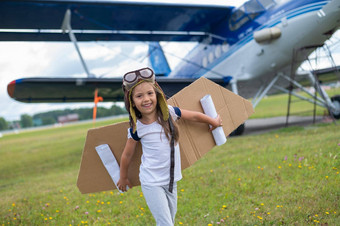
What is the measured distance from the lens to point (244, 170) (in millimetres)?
3645

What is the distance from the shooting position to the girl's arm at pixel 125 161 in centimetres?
178

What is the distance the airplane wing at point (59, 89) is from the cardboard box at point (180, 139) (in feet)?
15.7

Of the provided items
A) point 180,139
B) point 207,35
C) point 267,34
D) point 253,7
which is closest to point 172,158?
point 180,139

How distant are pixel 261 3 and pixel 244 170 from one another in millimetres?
4094

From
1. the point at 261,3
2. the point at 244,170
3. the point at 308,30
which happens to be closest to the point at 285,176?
the point at 244,170

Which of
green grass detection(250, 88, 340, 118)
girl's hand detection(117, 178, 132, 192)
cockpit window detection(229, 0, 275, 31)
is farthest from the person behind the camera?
green grass detection(250, 88, 340, 118)

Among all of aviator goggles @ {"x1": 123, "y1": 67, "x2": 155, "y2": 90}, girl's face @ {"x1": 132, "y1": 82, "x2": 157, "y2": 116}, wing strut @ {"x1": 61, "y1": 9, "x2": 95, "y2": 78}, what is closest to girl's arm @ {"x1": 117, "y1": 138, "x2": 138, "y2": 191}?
girl's face @ {"x1": 132, "y1": 82, "x2": 157, "y2": 116}

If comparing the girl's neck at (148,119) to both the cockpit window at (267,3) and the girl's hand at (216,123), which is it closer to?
the girl's hand at (216,123)

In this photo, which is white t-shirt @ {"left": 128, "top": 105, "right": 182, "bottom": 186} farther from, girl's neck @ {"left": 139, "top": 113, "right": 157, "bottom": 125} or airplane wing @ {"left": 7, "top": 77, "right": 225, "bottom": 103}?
airplane wing @ {"left": 7, "top": 77, "right": 225, "bottom": 103}

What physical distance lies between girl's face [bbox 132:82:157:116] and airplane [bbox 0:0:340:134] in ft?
11.5

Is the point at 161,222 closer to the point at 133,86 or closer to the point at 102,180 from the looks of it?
the point at 102,180

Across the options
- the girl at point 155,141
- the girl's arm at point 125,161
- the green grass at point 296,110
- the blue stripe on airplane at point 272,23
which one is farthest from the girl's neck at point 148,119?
the green grass at point 296,110

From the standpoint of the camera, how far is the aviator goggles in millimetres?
1605

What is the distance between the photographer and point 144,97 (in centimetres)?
162
